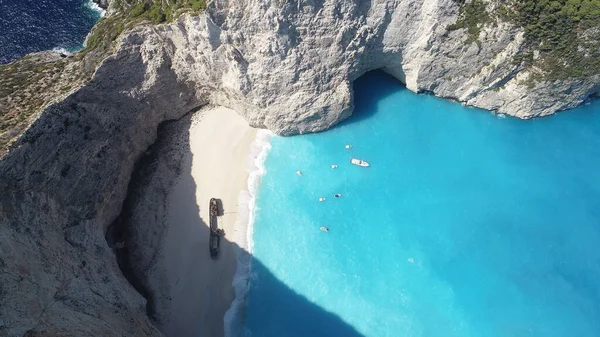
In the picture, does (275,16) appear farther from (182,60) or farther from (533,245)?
(533,245)

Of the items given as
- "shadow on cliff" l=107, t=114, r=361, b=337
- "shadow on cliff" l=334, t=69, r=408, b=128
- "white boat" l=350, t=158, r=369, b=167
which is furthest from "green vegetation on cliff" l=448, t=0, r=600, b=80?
"shadow on cliff" l=107, t=114, r=361, b=337

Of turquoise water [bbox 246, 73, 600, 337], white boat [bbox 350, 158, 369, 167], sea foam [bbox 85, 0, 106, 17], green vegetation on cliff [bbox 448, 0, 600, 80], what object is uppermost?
sea foam [bbox 85, 0, 106, 17]

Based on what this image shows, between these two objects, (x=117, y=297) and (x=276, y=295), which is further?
(x=276, y=295)

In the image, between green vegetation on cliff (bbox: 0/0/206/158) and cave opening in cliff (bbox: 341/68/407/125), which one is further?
cave opening in cliff (bbox: 341/68/407/125)

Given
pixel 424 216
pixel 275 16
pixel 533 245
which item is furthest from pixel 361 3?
pixel 533 245

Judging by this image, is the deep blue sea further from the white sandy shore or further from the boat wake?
the boat wake

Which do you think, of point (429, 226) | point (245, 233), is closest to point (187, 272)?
point (245, 233)

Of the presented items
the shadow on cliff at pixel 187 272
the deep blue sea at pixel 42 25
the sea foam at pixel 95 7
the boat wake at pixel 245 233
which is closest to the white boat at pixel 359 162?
the boat wake at pixel 245 233
